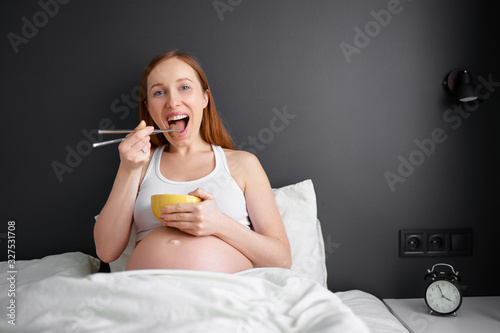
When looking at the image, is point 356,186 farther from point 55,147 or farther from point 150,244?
point 55,147

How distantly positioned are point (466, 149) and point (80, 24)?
1.72 metres

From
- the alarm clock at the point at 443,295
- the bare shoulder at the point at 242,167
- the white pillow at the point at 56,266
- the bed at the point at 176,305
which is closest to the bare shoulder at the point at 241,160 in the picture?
the bare shoulder at the point at 242,167

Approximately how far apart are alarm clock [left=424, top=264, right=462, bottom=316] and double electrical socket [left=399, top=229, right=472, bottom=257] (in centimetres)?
19

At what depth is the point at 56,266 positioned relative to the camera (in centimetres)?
154

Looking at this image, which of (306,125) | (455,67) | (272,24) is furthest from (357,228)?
(272,24)

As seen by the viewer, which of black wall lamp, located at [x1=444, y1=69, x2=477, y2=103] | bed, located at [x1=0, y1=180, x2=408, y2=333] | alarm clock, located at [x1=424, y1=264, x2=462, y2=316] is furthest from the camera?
black wall lamp, located at [x1=444, y1=69, x2=477, y2=103]

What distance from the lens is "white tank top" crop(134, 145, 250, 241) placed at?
1389 mm

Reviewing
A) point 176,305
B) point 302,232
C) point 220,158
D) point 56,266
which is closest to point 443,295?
point 302,232

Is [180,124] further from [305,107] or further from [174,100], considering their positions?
[305,107]

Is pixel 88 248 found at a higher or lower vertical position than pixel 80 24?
lower

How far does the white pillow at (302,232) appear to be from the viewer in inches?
60.5

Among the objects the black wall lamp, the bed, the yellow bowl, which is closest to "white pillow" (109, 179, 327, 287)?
the yellow bowl

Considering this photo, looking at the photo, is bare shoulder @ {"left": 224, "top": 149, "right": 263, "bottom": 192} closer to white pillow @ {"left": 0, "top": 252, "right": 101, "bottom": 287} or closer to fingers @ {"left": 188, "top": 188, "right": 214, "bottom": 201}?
fingers @ {"left": 188, "top": 188, "right": 214, "bottom": 201}

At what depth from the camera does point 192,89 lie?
1.48 metres
